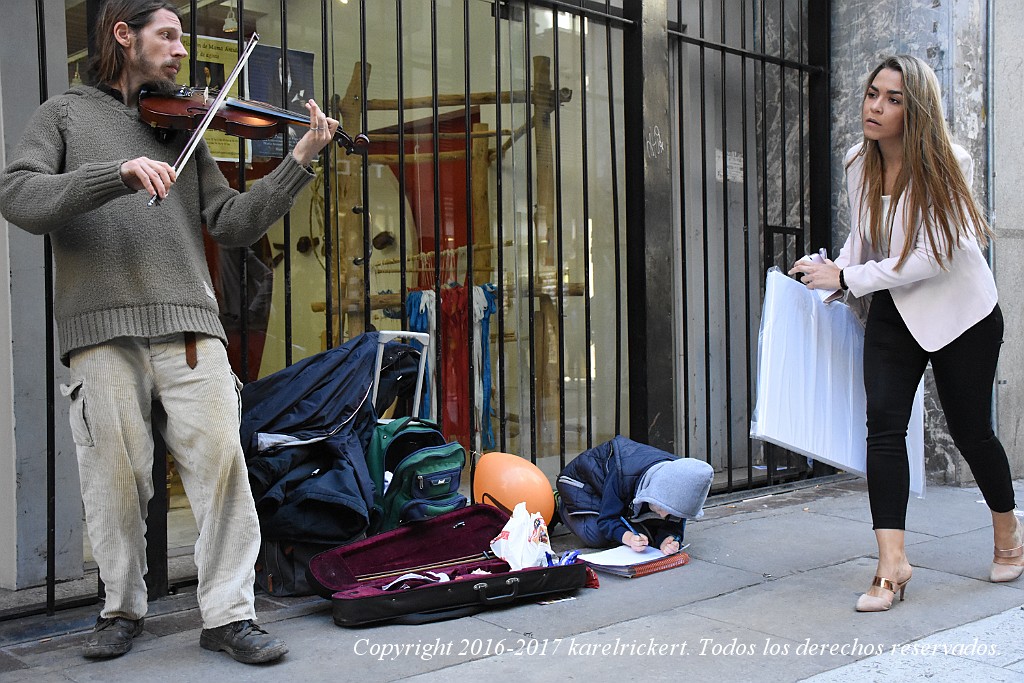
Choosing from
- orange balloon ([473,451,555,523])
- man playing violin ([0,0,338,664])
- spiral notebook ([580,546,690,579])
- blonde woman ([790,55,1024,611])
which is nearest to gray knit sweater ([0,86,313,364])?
man playing violin ([0,0,338,664])

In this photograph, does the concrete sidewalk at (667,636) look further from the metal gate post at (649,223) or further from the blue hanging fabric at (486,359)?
the blue hanging fabric at (486,359)

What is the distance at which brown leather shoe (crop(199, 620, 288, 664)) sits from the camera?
280cm

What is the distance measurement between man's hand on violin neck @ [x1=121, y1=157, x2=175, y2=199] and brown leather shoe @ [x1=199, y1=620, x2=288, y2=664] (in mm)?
1223

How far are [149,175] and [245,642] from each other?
1284 millimetres

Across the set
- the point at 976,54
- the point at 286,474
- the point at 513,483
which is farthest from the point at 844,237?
the point at 286,474

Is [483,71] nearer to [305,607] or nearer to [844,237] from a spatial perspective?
[844,237]

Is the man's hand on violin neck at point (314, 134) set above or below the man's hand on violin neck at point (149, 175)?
above

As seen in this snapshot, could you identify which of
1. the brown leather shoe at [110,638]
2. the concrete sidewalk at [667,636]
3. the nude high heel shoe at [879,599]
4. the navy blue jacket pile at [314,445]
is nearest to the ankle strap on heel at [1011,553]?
the concrete sidewalk at [667,636]

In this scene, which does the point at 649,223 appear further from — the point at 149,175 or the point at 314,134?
the point at 149,175

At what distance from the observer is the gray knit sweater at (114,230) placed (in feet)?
9.07

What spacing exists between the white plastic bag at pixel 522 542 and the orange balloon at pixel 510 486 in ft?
1.27

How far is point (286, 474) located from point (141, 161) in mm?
1281

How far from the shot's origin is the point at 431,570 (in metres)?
3.47

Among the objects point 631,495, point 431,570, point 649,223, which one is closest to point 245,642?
point 431,570
